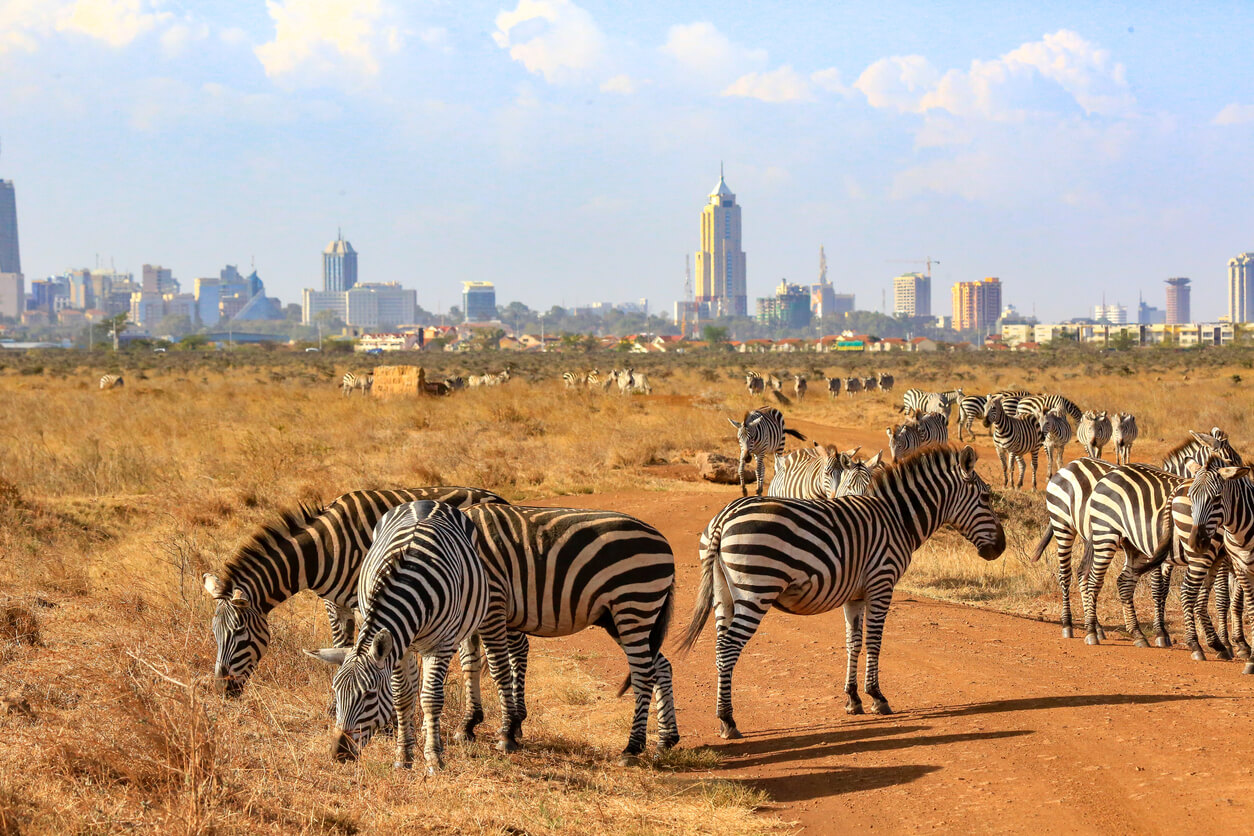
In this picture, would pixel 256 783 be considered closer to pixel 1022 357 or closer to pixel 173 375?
pixel 173 375

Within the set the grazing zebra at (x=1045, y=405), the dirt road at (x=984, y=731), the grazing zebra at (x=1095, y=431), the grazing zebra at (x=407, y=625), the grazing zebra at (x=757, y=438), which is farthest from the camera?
the grazing zebra at (x=1045, y=405)

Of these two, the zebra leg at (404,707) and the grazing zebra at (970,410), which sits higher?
the grazing zebra at (970,410)

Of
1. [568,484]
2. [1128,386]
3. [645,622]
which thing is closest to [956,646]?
[645,622]

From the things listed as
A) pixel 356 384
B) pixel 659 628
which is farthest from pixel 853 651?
pixel 356 384

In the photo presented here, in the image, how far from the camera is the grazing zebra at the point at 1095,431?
22.9m

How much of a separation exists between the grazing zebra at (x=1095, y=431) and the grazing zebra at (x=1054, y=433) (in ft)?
1.28

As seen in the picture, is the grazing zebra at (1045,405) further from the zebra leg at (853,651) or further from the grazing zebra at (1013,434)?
the zebra leg at (853,651)

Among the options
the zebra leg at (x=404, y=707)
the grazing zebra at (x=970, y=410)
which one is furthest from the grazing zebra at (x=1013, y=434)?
the zebra leg at (x=404, y=707)

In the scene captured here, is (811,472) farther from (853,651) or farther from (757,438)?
(757,438)

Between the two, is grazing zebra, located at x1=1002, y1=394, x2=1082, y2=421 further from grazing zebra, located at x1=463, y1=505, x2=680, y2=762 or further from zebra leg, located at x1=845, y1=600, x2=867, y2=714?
grazing zebra, located at x1=463, y1=505, x2=680, y2=762

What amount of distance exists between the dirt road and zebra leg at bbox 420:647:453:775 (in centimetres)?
182

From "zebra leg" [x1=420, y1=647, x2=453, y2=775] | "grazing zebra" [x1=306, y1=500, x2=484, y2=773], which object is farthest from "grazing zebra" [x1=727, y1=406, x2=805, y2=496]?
"zebra leg" [x1=420, y1=647, x2=453, y2=775]

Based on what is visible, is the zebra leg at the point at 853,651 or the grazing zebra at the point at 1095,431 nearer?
the zebra leg at the point at 853,651

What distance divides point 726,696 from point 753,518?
1.21 m
